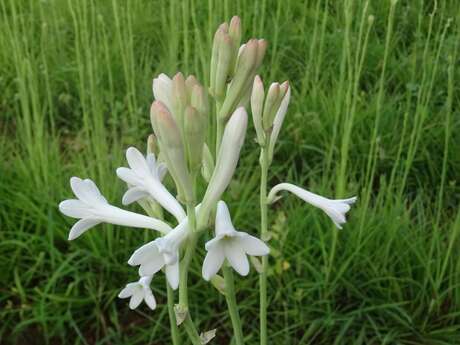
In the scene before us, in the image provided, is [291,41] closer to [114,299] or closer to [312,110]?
[312,110]

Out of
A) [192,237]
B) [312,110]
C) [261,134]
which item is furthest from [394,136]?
[192,237]

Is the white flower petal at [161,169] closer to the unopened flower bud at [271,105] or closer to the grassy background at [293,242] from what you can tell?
the unopened flower bud at [271,105]

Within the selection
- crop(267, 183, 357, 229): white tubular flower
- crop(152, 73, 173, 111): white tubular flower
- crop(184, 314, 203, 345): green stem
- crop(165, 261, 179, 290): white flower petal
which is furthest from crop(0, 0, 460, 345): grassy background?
crop(165, 261, 179, 290): white flower petal

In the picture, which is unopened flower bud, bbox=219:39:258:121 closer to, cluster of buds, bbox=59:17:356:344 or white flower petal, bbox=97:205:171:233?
cluster of buds, bbox=59:17:356:344

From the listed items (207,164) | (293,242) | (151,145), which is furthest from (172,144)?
(293,242)

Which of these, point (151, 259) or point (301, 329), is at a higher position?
point (151, 259)

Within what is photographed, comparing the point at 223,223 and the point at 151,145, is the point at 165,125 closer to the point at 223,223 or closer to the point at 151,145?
the point at 223,223
